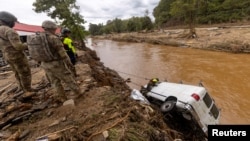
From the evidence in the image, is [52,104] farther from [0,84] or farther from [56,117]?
[0,84]

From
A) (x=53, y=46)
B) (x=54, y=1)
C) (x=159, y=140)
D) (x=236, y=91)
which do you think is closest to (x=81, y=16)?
(x=54, y=1)

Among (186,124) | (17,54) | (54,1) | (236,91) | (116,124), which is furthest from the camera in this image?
(54,1)

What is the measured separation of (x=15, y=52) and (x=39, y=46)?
3.73 ft

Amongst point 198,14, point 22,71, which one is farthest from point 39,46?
point 198,14

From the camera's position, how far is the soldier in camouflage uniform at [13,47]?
4258mm

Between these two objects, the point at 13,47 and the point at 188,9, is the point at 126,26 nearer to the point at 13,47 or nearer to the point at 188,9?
the point at 188,9

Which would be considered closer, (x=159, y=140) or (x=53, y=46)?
(x=159, y=140)

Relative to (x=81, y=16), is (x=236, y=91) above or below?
below

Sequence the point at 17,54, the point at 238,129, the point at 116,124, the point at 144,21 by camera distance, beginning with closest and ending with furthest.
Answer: the point at 116,124
the point at 238,129
the point at 17,54
the point at 144,21

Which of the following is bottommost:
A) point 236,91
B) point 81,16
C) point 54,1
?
point 236,91

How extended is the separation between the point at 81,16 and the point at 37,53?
19.1 m

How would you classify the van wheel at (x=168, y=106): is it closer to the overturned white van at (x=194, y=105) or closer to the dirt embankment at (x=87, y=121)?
the overturned white van at (x=194, y=105)

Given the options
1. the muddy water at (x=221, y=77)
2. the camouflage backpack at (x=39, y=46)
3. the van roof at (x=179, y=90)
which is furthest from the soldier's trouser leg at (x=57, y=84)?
the muddy water at (x=221, y=77)

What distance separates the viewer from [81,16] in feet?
71.8
